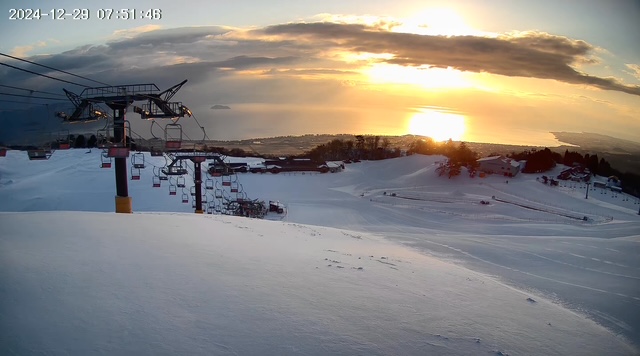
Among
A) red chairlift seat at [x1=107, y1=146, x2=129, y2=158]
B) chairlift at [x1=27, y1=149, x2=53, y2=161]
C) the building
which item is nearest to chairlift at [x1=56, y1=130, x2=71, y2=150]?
chairlift at [x1=27, y1=149, x2=53, y2=161]

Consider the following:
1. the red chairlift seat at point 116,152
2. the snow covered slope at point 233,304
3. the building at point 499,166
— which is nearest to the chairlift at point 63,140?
the red chairlift seat at point 116,152

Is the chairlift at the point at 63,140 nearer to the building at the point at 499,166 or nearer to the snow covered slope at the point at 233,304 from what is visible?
the snow covered slope at the point at 233,304

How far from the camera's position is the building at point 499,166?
51.1 m

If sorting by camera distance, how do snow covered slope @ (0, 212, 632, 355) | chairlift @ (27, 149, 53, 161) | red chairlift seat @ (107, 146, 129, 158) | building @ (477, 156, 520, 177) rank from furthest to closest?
building @ (477, 156, 520, 177) → red chairlift seat @ (107, 146, 129, 158) → chairlift @ (27, 149, 53, 161) → snow covered slope @ (0, 212, 632, 355)

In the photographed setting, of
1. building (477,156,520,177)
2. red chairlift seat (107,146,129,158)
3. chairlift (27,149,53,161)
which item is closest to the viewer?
chairlift (27,149,53,161)

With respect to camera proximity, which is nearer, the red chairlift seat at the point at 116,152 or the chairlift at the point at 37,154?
the chairlift at the point at 37,154

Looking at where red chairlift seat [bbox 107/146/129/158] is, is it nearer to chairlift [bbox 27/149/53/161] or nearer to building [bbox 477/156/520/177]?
chairlift [bbox 27/149/53/161]

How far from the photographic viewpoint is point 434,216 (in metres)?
34.3

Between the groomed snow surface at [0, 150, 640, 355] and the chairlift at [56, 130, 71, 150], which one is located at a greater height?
the chairlift at [56, 130, 71, 150]

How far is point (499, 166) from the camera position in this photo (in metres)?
51.7

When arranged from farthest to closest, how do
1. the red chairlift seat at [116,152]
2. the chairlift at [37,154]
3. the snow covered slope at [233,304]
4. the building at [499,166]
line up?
1. the building at [499,166]
2. the red chairlift seat at [116,152]
3. the chairlift at [37,154]
4. the snow covered slope at [233,304]

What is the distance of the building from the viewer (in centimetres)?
5109

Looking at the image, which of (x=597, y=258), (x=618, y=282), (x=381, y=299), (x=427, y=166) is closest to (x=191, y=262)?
(x=381, y=299)

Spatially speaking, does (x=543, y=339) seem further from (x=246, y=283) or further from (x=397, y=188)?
(x=397, y=188)
